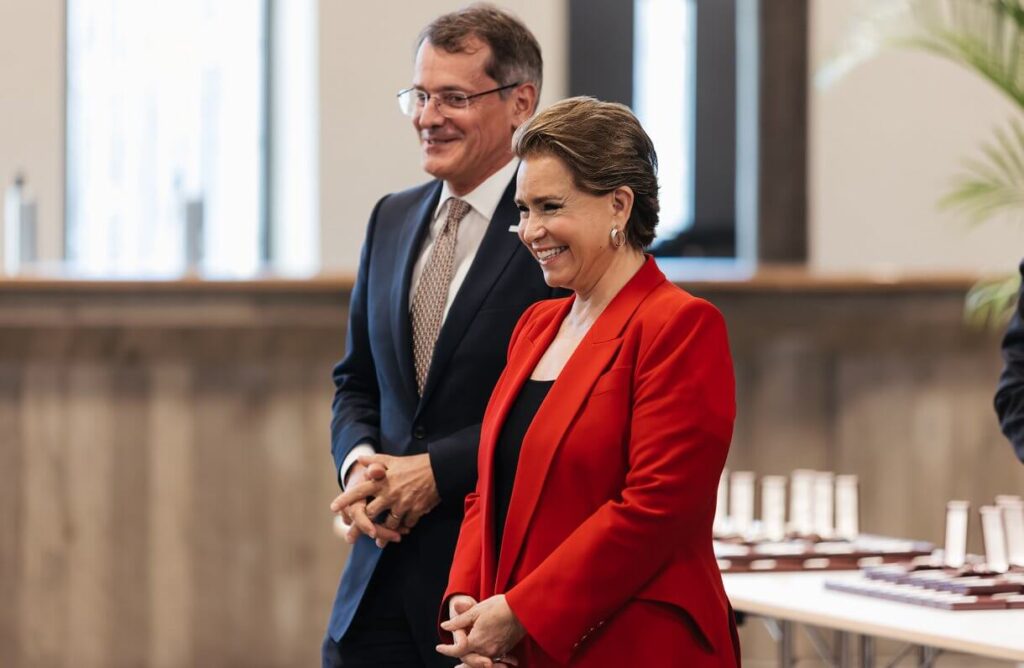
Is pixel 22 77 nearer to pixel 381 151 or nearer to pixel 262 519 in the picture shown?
pixel 381 151

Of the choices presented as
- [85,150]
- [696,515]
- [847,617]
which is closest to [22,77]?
[85,150]

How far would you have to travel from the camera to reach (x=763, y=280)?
203 inches

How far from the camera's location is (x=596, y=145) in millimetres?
1917

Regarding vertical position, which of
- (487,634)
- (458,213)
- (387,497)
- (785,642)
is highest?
(458,213)

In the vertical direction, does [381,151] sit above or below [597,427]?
above

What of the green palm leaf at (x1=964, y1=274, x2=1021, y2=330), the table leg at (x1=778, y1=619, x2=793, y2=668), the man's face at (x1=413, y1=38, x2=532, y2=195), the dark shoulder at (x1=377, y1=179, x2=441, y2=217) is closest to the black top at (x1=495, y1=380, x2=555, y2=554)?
the man's face at (x1=413, y1=38, x2=532, y2=195)

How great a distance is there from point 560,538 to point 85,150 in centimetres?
494

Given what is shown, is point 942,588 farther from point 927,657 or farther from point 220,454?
point 220,454

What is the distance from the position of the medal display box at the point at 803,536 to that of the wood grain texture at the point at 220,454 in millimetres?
1481

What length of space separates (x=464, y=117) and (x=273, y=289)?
280 cm

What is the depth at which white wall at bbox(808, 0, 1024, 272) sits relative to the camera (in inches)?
243

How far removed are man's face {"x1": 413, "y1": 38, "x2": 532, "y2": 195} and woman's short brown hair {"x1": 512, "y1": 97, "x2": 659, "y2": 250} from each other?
369mm

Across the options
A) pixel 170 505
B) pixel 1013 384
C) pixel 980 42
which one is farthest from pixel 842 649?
pixel 170 505

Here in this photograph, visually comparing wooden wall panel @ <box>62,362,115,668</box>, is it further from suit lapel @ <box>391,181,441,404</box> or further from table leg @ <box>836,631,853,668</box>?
suit lapel @ <box>391,181,441,404</box>
